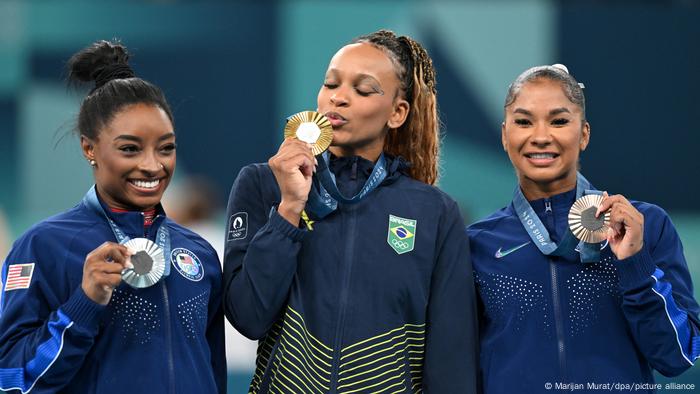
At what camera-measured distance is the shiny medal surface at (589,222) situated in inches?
126

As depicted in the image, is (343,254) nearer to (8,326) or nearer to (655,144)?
(8,326)

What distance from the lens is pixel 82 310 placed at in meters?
2.83

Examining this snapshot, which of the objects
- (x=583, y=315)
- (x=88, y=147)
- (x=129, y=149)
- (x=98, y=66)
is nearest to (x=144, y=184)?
(x=129, y=149)

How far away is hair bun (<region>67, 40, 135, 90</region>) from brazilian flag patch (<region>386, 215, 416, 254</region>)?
97cm

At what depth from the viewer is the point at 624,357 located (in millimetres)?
3299

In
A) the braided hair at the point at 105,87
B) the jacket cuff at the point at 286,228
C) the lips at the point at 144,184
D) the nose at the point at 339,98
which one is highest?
the braided hair at the point at 105,87

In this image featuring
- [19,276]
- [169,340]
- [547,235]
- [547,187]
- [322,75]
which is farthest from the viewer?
[322,75]

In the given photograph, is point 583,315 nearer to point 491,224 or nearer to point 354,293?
point 491,224

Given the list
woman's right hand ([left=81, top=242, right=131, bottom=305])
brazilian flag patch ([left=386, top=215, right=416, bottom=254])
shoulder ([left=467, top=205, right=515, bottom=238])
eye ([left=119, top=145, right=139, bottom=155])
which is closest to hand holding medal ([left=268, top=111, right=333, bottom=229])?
brazilian flag patch ([left=386, top=215, right=416, bottom=254])

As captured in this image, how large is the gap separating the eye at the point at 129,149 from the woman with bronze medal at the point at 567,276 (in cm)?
117

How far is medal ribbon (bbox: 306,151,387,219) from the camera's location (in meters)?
3.25

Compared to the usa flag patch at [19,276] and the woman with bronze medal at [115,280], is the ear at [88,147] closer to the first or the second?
the woman with bronze medal at [115,280]

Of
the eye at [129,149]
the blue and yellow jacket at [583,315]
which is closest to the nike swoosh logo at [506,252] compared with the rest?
the blue and yellow jacket at [583,315]

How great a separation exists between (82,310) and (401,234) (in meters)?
1.01
